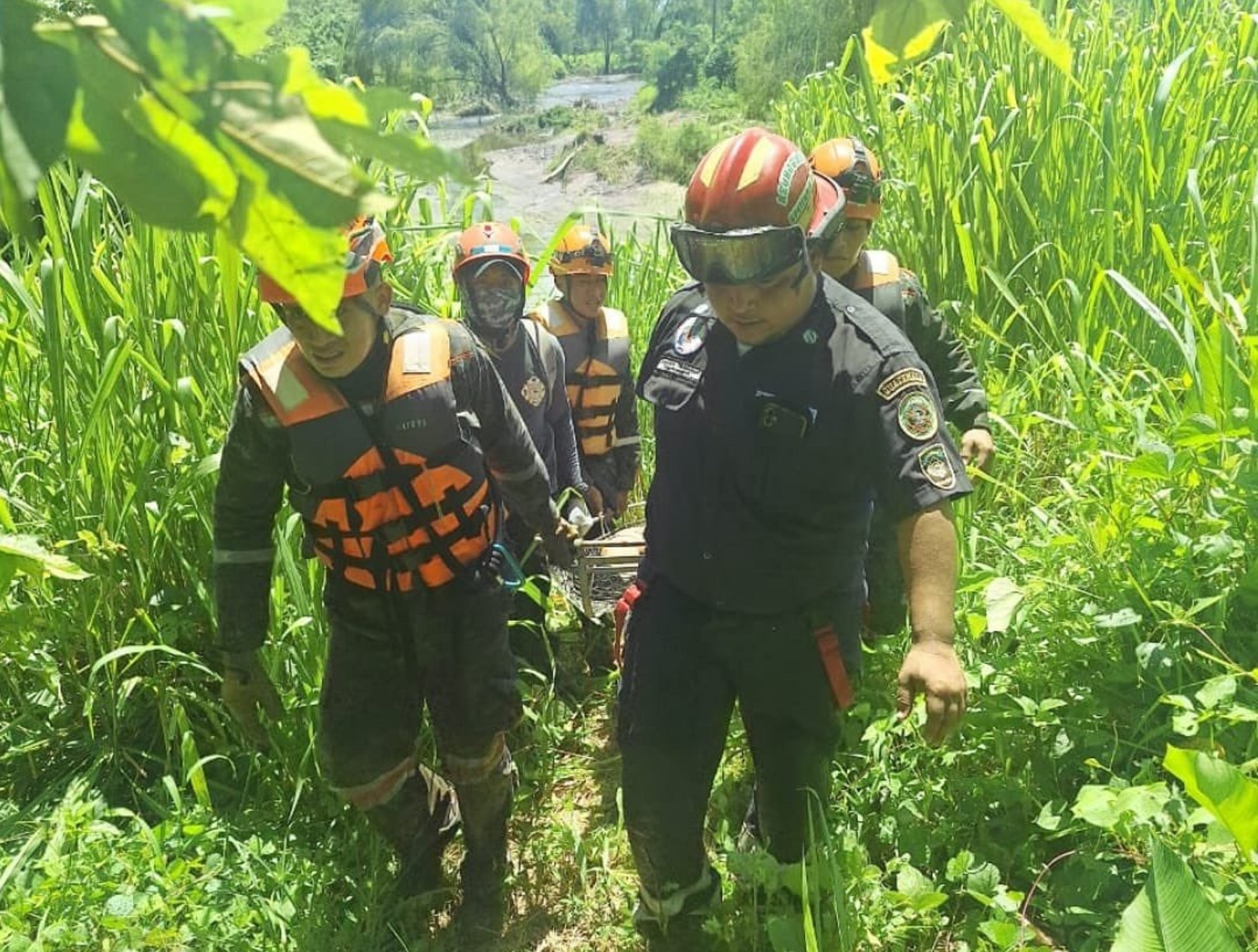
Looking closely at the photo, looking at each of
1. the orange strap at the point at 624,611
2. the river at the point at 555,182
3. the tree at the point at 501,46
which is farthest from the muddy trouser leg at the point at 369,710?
the tree at the point at 501,46

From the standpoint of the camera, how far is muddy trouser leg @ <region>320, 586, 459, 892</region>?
2254 millimetres

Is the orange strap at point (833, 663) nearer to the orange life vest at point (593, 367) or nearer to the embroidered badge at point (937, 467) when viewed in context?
the embroidered badge at point (937, 467)

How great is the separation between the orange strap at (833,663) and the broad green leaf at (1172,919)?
79cm

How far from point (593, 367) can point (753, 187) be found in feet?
6.41

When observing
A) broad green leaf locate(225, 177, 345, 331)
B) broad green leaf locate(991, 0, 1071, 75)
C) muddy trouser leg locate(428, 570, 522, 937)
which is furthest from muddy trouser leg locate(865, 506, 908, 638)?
broad green leaf locate(225, 177, 345, 331)

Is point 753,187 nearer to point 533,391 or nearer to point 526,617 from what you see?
point 533,391

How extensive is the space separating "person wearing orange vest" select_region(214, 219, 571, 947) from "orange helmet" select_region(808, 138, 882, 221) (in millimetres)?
1232

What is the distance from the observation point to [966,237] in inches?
132

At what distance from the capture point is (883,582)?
9.25ft

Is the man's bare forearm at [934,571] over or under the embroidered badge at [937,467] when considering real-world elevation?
under

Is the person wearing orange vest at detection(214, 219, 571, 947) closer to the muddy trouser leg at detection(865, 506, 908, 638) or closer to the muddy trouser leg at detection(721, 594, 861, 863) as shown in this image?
the muddy trouser leg at detection(721, 594, 861, 863)

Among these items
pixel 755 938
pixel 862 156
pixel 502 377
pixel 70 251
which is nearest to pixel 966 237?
pixel 862 156

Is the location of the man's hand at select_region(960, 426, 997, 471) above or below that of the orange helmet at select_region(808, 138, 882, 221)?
below

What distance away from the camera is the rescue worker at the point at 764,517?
176 centimetres
